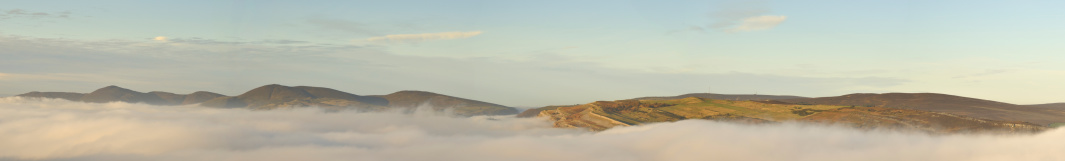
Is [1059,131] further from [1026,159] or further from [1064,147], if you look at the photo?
[1026,159]

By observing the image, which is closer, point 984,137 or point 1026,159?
point 1026,159

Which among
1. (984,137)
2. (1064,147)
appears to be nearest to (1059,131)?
(1064,147)

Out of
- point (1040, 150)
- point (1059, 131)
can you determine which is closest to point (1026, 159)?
point (1040, 150)

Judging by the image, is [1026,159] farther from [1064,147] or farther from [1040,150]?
[1064,147]

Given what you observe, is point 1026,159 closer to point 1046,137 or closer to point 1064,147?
point 1046,137

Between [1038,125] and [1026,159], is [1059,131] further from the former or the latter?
[1026,159]
